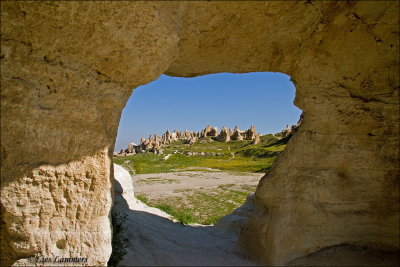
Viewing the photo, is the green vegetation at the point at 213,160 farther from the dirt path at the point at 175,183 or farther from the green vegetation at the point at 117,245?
the green vegetation at the point at 117,245

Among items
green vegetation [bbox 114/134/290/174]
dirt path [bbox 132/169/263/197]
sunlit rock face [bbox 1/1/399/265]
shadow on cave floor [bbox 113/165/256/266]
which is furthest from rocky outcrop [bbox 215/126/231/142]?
sunlit rock face [bbox 1/1/399/265]

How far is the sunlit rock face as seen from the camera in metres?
3.04

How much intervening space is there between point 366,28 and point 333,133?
1953 mm

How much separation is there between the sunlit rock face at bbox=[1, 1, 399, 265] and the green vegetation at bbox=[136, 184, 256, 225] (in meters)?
3.81

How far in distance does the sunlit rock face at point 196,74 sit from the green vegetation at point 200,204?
12.5 feet

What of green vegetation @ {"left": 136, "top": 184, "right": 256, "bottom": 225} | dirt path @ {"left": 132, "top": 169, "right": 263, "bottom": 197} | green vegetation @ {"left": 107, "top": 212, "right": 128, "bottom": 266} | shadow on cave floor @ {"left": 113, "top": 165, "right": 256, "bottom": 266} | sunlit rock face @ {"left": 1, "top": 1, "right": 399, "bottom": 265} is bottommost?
dirt path @ {"left": 132, "top": 169, "right": 263, "bottom": 197}

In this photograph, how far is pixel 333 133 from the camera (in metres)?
4.49

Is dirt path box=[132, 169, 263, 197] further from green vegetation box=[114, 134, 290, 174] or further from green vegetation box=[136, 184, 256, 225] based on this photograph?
green vegetation box=[114, 134, 290, 174]

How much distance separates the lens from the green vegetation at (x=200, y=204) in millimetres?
9078

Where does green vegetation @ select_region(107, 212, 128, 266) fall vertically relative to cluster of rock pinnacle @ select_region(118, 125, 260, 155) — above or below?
below

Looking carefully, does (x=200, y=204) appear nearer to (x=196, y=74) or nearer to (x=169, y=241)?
(x=169, y=241)

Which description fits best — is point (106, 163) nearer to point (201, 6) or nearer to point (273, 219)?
point (201, 6)

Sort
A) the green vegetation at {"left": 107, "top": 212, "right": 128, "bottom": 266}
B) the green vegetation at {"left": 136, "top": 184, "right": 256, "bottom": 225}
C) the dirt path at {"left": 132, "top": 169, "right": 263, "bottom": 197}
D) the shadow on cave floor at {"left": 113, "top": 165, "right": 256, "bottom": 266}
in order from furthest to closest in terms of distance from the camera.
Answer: the dirt path at {"left": 132, "top": 169, "right": 263, "bottom": 197} < the green vegetation at {"left": 136, "top": 184, "right": 256, "bottom": 225} < the shadow on cave floor at {"left": 113, "top": 165, "right": 256, "bottom": 266} < the green vegetation at {"left": 107, "top": 212, "right": 128, "bottom": 266}

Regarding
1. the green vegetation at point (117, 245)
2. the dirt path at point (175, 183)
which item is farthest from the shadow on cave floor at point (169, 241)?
the dirt path at point (175, 183)
